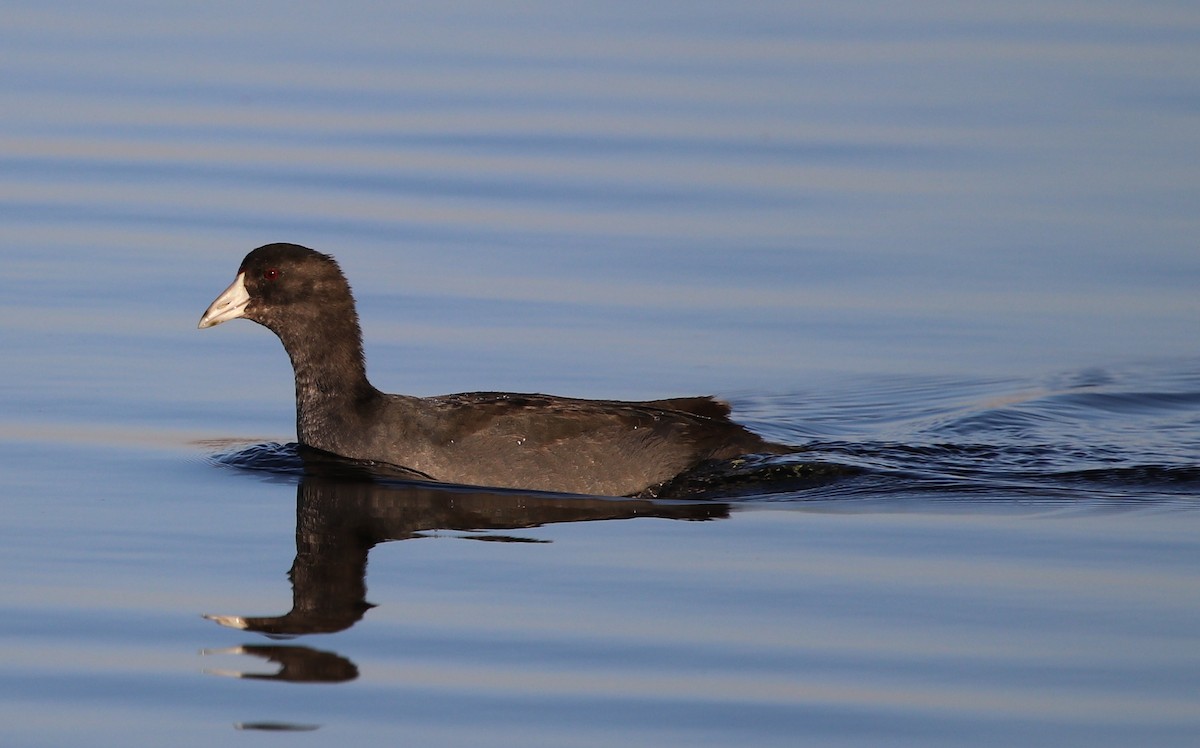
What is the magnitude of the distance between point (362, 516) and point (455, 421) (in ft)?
3.22

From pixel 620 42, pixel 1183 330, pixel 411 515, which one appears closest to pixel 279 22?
pixel 620 42

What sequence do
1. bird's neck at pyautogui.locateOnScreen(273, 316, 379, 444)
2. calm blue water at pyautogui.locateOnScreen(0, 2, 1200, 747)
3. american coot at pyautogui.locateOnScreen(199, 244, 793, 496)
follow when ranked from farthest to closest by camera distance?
bird's neck at pyautogui.locateOnScreen(273, 316, 379, 444), american coot at pyautogui.locateOnScreen(199, 244, 793, 496), calm blue water at pyautogui.locateOnScreen(0, 2, 1200, 747)

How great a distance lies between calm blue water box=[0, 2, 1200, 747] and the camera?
26.7 feet

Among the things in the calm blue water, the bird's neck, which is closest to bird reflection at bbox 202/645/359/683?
the calm blue water

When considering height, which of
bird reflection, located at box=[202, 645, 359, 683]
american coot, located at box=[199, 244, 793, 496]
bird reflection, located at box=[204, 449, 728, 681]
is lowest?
bird reflection, located at box=[202, 645, 359, 683]

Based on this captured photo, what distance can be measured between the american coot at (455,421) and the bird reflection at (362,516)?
0.16 metres

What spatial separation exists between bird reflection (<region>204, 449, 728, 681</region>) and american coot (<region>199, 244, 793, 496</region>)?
157 millimetres

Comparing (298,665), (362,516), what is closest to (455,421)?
(362,516)

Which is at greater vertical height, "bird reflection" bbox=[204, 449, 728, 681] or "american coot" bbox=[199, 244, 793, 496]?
"american coot" bbox=[199, 244, 793, 496]

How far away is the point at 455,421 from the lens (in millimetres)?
11727

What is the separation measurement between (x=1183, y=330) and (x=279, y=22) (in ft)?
53.6

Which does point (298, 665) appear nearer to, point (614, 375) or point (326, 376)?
point (326, 376)

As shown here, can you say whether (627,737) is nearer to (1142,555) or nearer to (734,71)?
(1142,555)

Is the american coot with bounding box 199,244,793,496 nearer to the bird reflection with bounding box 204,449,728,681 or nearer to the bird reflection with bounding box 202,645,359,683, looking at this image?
the bird reflection with bounding box 204,449,728,681
